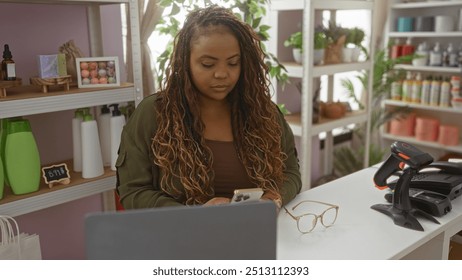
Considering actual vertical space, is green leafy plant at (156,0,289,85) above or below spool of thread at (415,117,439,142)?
above

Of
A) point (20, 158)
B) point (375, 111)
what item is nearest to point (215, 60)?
point (20, 158)

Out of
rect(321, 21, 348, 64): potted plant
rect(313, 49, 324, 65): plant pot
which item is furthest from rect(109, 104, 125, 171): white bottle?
rect(321, 21, 348, 64): potted plant

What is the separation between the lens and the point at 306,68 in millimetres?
2535

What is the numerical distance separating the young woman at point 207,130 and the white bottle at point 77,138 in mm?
513

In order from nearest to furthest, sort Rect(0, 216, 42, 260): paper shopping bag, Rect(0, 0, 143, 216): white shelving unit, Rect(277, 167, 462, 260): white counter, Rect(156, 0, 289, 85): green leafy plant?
Rect(277, 167, 462, 260): white counter
Rect(0, 216, 42, 260): paper shopping bag
Rect(0, 0, 143, 216): white shelving unit
Rect(156, 0, 289, 85): green leafy plant

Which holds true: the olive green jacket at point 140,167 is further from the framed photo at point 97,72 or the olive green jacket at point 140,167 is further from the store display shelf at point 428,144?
the store display shelf at point 428,144

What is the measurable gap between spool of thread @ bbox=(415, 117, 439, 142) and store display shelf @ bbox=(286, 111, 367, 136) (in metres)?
0.91

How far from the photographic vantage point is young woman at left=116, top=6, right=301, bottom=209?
1.27 metres

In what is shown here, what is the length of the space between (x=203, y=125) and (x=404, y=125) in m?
2.96

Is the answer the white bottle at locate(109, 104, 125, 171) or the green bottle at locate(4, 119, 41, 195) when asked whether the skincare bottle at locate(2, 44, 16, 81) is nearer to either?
the green bottle at locate(4, 119, 41, 195)

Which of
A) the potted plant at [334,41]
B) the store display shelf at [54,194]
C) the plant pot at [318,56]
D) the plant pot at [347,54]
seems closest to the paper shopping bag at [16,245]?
the store display shelf at [54,194]

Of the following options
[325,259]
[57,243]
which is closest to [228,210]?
[325,259]

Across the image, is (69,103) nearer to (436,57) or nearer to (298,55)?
(298,55)

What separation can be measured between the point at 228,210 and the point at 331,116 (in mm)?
2270
